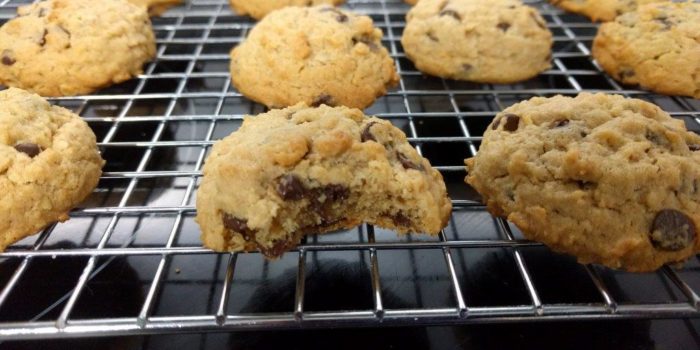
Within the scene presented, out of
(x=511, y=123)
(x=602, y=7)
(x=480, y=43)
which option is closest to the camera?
(x=511, y=123)

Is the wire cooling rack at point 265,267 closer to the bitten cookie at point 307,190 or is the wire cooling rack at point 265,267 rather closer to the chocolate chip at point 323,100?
the bitten cookie at point 307,190

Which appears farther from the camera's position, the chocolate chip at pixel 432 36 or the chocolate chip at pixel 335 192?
the chocolate chip at pixel 432 36

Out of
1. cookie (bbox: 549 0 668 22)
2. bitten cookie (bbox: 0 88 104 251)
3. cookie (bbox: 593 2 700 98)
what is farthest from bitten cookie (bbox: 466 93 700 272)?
cookie (bbox: 549 0 668 22)

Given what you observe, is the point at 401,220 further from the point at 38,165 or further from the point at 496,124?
the point at 38,165

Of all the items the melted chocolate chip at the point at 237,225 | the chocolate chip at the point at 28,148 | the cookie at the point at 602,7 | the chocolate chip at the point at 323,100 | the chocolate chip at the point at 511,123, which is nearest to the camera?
the melted chocolate chip at the point at 237,225

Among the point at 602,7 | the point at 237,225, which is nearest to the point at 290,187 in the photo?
the point at 237,225

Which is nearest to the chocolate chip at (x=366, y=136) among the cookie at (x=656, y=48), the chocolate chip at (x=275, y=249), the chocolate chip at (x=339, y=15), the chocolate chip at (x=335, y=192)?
the chocolate chip at (x=335, y=192)

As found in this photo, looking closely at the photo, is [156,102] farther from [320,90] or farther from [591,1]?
[591,1]
